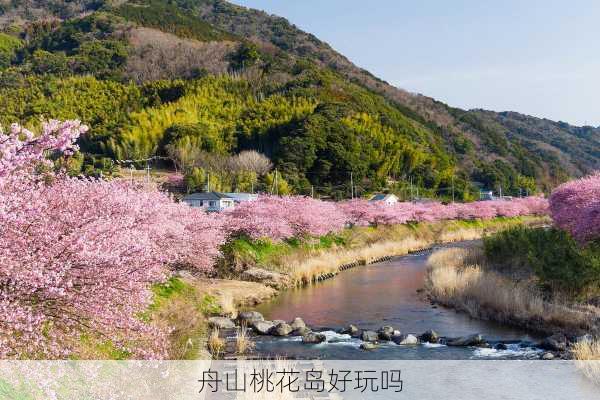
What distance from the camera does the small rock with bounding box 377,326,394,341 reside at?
1888 cm

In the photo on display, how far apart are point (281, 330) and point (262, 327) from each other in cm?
76

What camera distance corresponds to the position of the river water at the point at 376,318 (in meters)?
17.0

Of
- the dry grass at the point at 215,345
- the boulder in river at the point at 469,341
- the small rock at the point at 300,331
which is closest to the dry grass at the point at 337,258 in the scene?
the small rock at the point at 300,331

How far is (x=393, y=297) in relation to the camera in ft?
87.8

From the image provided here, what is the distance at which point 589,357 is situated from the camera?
14297 mm

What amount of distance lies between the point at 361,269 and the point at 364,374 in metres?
22.1

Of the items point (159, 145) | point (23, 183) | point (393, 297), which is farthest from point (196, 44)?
point (23, 183)

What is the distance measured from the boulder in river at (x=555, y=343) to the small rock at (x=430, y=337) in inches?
125

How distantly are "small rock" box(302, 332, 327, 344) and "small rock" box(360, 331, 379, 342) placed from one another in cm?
133

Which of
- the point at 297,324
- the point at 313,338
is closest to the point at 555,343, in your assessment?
the point at 313,338

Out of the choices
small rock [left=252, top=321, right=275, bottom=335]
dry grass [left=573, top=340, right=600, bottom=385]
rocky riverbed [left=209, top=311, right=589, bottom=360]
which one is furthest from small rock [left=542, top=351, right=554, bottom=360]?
small rock [left=252, top=321, right=275, bottom=335]

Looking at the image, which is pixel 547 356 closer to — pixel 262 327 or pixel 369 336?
pixel 369 336

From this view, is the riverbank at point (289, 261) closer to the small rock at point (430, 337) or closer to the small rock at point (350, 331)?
the small rock at point (350, 331)

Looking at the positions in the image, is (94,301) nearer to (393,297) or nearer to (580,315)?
(580,315)
